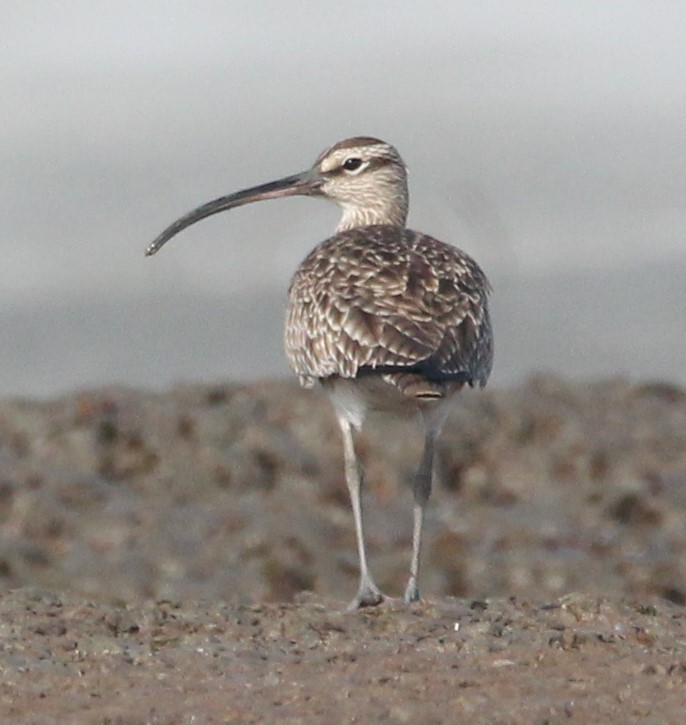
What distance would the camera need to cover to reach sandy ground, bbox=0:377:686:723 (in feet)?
35.9

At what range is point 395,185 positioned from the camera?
59.2 feet

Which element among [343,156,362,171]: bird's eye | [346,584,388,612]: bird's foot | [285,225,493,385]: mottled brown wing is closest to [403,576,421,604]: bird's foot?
[346,584,388,612]: bird's foot

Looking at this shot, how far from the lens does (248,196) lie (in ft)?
60.9

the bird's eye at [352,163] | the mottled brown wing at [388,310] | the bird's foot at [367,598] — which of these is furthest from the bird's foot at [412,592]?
the bird's eye at [352,163]

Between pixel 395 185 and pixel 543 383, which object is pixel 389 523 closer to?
pixel 395 185

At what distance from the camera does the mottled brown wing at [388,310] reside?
47.1ft

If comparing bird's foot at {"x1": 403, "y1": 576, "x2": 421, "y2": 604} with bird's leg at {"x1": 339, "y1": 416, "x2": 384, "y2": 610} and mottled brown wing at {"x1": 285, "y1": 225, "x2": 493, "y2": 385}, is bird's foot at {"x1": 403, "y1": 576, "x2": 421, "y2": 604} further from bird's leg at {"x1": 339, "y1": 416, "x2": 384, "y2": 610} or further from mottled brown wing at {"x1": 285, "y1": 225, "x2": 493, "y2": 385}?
mottled brown wing at {"x1": 285, "y1": 225, "x2": 493, "y2": 385}

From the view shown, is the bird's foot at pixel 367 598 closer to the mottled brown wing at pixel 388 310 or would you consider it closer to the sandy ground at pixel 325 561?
the sandy ground at pixel 325 561

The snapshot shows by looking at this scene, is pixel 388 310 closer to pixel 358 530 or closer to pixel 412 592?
pixel 358 530

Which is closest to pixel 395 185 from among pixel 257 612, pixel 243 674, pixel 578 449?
pixel 257 612

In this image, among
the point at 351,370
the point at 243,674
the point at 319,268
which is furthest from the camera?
the point at 319,268

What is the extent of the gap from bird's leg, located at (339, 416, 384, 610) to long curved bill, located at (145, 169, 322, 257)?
329 centimetres

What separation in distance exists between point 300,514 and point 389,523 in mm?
859

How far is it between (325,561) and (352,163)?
4.53 meters
